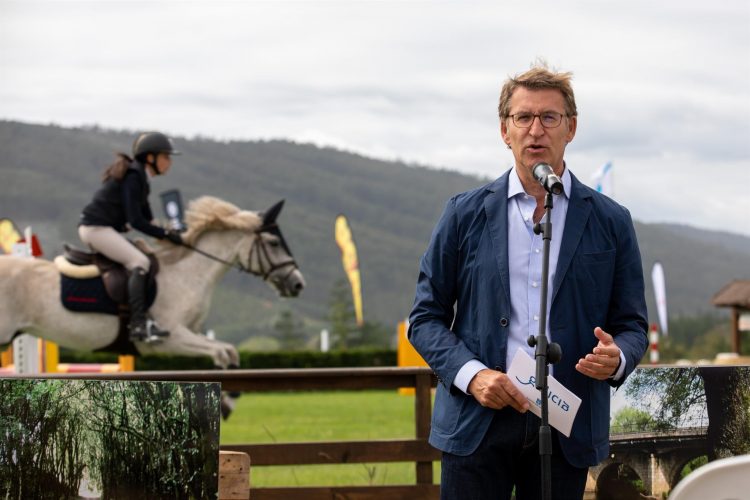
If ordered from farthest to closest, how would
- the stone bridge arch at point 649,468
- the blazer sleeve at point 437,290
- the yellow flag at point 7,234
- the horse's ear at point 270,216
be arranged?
the yellow flag at point 7,234
the horse's ear at point 270,216
the stone bridge arch at point 649,468
the blazer sleeve at point 437,290

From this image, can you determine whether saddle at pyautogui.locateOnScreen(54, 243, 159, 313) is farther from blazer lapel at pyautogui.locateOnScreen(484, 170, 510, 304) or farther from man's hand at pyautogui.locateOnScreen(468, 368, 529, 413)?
man's hand at pyautogui.locateOnScreen(468, 368, 529, 413)

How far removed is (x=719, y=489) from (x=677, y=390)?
158 cm

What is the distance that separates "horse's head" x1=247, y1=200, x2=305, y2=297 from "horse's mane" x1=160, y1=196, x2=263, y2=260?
175 millimetres

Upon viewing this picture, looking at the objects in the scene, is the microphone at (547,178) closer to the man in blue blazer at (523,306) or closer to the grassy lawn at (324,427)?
the man in blue blazer at (523,306)

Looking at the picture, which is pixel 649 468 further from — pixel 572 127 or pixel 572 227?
pixel 572 127

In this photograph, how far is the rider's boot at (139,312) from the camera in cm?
1184

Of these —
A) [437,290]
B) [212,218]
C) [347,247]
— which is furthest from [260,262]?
[347,247]

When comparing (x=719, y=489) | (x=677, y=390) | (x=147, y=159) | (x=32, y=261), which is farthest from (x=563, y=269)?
(x=32, y=261)

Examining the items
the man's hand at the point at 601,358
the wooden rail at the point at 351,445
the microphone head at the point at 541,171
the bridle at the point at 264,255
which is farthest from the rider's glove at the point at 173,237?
the man's hand at the point at 601,358

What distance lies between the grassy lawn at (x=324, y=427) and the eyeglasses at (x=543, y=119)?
3.54 m

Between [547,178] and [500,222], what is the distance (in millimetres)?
252

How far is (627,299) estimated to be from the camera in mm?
3369

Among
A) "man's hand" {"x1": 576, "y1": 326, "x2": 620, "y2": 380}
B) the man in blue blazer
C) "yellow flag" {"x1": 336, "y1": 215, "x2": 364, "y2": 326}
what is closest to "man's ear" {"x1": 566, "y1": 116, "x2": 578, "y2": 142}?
the man in blue blazer

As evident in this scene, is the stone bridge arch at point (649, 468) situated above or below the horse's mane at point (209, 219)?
below
